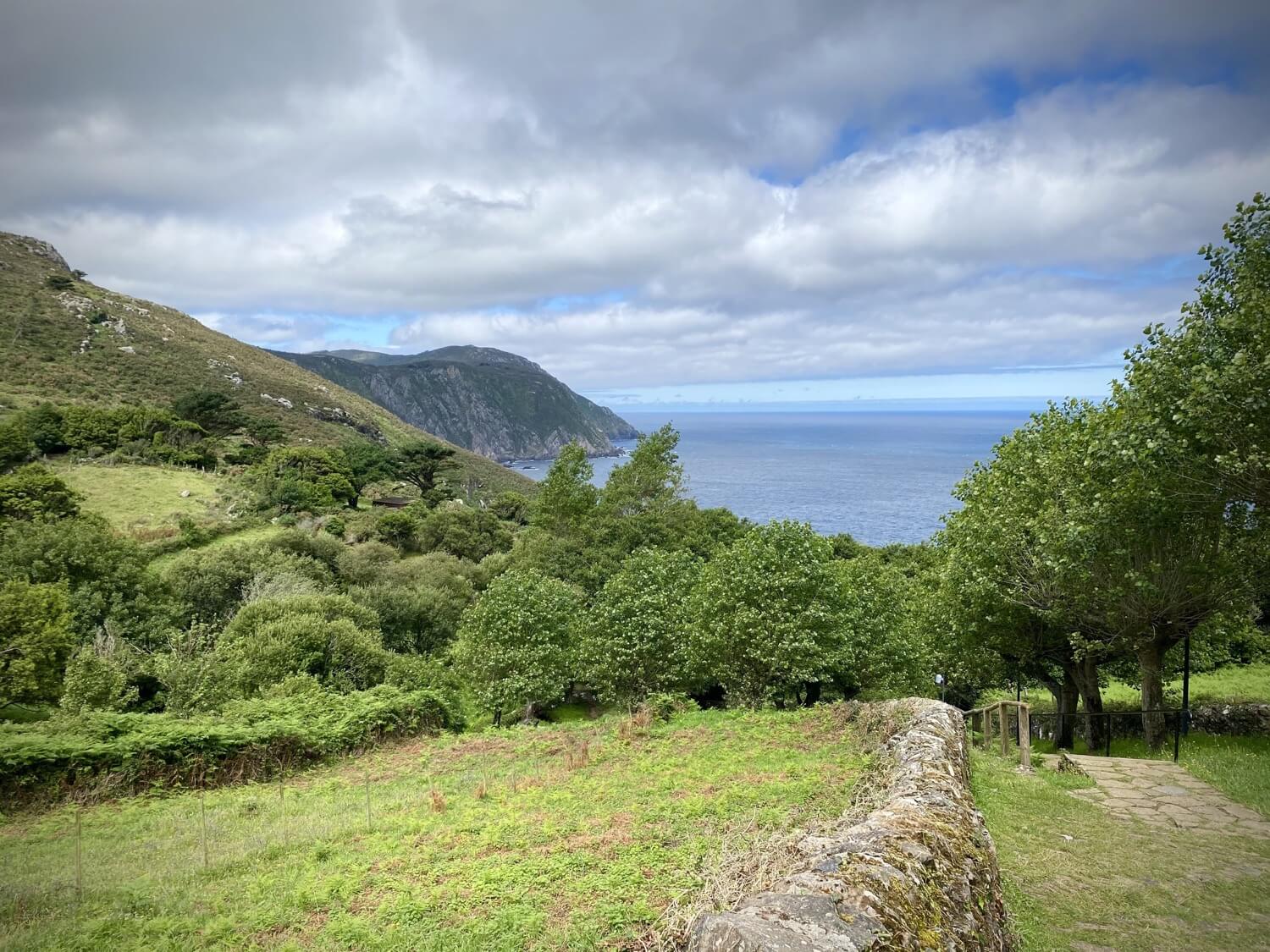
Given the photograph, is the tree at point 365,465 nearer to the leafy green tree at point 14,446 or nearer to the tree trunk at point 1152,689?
the leafy green tree at point 14,446

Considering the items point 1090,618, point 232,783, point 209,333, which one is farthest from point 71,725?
point 209,333

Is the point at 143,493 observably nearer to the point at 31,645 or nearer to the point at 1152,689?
the point at 31,645

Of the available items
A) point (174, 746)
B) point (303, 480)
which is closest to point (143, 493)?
point (303, 480)

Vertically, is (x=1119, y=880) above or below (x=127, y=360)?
below

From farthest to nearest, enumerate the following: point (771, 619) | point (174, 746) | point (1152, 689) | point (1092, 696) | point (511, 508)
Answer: point (511, 508) → point (771, 619) → point (1092, 696) → point (1152, 689) → point (174, 746)

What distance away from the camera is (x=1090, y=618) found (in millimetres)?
15922

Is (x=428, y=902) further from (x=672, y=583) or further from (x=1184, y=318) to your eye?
(x=672, y=583)

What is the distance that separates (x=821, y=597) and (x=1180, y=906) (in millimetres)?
14339

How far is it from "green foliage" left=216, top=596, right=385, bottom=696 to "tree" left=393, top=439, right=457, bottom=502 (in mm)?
46930

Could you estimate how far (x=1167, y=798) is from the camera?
10.7 m

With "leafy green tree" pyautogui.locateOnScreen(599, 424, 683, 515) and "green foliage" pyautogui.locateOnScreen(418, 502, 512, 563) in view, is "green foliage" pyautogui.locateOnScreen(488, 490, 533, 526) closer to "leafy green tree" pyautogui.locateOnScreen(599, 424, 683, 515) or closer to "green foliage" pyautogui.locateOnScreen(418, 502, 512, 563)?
"green foliage" pyautogui.locateOnScreen(418, 502, 512, 563)

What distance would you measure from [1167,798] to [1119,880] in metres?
4.62

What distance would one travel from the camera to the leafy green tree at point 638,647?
22.9m

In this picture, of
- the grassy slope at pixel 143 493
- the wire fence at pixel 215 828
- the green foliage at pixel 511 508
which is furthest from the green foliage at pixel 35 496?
the green foliage at pixel 511 508
